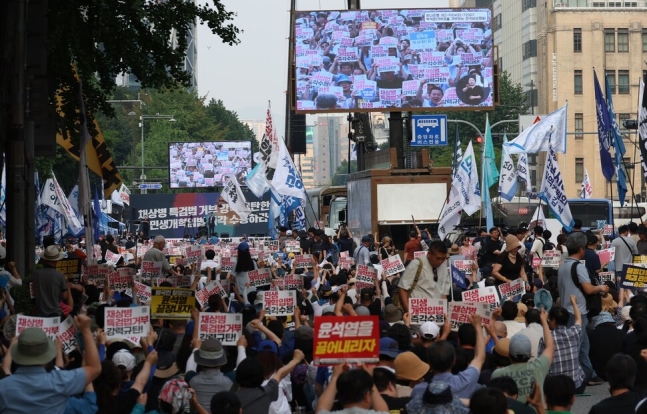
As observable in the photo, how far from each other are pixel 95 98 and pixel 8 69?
263 inches

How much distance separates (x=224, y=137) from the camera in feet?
397

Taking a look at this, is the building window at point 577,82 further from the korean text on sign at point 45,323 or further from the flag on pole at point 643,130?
the korean text on sign at point 45,323

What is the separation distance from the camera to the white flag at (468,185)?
26250 millimetres

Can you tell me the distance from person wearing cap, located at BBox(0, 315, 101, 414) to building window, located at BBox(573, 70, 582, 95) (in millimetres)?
81450

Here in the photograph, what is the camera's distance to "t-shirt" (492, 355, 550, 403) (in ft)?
27.4

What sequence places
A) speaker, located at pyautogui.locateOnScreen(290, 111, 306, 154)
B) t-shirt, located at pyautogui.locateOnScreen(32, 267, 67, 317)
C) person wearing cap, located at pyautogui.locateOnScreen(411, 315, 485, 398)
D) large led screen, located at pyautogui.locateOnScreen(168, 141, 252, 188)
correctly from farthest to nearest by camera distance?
1. large led screen, located at pyautogui.locateOnScreen(168, 141, 252, 188)
2. speaker, located at pyautogui.locateOnScreen(290, 111, 306, 154)
3. t-shirt, located at pyautogui.locateOnScreen(32, 267, 67, 317)
4. person wearing cap, located at pyautogui.locateOnScreen(411, 315, 485, 398)

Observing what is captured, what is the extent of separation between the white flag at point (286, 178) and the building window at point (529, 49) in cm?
6535

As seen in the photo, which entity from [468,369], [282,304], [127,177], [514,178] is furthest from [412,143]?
[127,177]

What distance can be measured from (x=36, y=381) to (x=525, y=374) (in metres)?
3.07

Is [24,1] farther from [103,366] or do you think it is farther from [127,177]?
[127,177]

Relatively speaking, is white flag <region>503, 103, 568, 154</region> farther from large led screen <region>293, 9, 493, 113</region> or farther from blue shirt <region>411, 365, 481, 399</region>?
blue shirt <region>411, 365, 481, 399</region>

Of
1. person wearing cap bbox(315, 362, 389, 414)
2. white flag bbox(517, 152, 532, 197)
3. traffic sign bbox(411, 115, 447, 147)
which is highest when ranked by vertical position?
traffic sign bbox(411, 115, 447, 147)

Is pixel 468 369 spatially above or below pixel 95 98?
below

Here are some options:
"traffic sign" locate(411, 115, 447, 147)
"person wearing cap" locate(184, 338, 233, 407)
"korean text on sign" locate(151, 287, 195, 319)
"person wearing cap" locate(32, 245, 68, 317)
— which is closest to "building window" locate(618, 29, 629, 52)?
"traffic sign" locate(411, 115, 447, 147)
